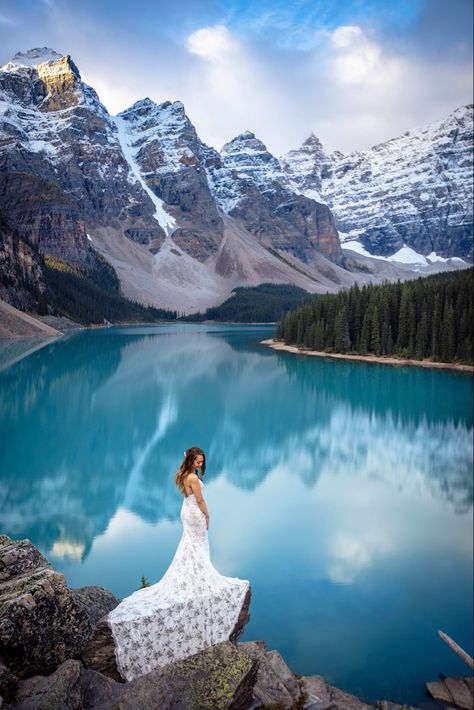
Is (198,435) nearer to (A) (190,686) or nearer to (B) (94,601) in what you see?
(B) (94,601)

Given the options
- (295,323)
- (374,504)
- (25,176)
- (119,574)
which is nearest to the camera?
(119,574)

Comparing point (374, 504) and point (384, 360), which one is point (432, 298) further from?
point (374, 504)

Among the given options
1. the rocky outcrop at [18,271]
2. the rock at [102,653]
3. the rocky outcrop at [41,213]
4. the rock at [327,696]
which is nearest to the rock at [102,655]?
the rock at [102,653]

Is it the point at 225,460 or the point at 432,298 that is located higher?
the point at 432,298

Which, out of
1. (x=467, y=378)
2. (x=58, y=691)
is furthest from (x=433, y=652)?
(x=467, y=378)

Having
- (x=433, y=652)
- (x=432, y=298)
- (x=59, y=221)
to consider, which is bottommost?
(x=433, y=652)

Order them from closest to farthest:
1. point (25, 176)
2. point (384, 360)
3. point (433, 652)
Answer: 1. point (433, 652)
2. point (384, 360)
3. point (25, 176)

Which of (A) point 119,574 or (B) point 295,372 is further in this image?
(B) point 295,372
